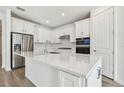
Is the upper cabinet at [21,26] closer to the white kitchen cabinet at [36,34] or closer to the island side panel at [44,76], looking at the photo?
the white kitchen cabinet at [36,34]

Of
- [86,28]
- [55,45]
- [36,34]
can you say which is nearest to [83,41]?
[86,28]

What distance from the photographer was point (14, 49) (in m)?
3.55

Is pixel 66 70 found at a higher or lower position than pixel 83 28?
lower

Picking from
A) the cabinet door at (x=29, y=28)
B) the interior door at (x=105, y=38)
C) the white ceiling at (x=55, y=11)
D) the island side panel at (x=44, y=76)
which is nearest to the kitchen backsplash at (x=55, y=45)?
the cabinet door at (x=29, y=28)

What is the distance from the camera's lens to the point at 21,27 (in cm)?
390

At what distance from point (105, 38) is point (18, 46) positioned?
3.28 metres

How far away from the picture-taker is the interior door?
264 cm

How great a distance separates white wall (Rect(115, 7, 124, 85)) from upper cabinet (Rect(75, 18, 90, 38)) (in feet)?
3.80

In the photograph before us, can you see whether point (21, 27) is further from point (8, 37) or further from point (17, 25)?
point (8, 37)

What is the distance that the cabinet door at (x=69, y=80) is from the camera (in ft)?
2.76

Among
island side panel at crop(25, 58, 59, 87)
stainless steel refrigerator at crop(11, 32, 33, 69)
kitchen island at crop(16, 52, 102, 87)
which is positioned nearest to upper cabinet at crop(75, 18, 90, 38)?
kitchen island at crop(16, 52, 102, 87)

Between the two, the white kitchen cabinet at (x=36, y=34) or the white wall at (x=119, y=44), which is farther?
the white kitchen cabinet at (x=36, y=34)

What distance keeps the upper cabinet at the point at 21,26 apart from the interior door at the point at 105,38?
2.88 meters
